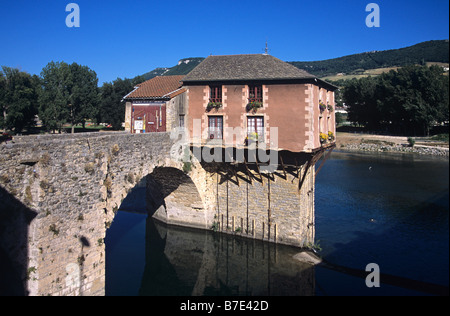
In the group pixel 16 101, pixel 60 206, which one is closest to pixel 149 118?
pixel 60 206

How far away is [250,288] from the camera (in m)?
15.7

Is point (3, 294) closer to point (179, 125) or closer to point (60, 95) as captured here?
point (179, 125)

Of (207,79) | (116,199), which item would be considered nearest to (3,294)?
(116,199)

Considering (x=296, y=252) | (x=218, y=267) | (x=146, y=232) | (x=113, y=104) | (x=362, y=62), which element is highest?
(x=362, y=62)

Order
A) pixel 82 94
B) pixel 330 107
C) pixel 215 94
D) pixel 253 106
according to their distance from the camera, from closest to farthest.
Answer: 1. pixel 253 106
2. pixel 215 94
3. pixel 330 107
4. pixel 82 94

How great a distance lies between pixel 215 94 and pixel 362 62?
141 metres

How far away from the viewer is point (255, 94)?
1838 centimetres

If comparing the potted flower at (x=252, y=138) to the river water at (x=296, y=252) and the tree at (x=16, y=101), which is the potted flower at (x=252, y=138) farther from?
the tree at (x=16, y=101)

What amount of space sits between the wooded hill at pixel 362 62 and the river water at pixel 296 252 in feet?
263

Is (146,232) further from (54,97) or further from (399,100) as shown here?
(399,100)

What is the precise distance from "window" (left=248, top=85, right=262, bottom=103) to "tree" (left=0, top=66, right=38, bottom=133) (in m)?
20.4

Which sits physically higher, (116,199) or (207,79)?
(207,79)

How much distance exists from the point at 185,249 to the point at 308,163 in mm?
8836
